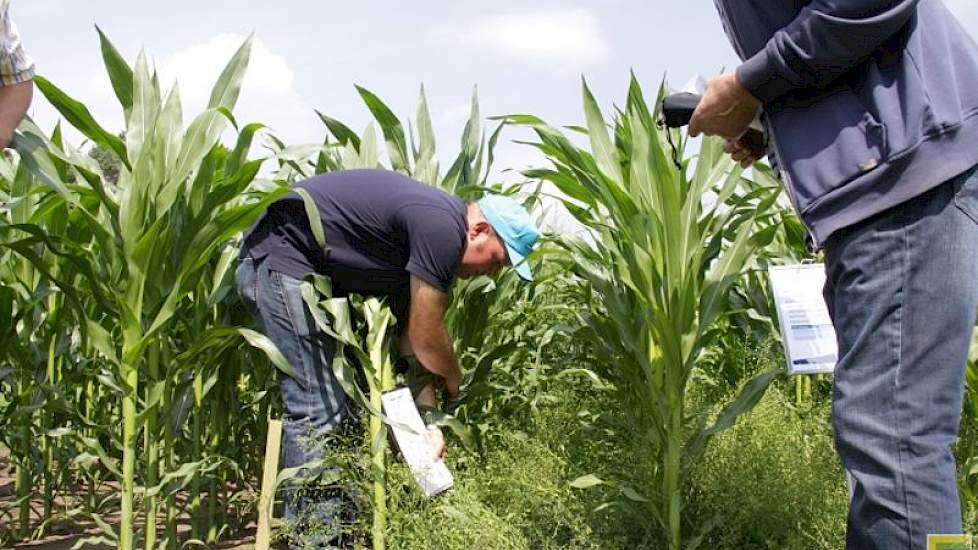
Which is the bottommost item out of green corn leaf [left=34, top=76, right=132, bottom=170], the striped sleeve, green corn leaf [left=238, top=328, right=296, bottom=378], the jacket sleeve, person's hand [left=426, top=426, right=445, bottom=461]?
person's hand [left=426, top=426, right=445, bottom=461]

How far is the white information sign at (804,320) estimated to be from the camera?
2201mm

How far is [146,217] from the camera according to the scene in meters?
2.79

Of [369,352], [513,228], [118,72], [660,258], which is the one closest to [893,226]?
[660,258]

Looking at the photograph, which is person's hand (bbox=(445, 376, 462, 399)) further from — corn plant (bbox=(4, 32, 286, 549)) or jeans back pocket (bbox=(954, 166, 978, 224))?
jeans back pocket (bbox=(954, 166, 978, 224))

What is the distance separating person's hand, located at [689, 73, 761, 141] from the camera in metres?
1.69

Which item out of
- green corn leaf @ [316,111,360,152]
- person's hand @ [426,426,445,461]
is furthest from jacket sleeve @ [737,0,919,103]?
green corn leaf @ [316,111,360,152]

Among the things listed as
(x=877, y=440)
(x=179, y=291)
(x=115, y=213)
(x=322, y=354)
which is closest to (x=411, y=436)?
(x=322, y=354)

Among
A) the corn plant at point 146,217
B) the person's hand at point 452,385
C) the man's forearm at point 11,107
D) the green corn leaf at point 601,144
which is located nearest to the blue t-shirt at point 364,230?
the corn plant at point 146,217

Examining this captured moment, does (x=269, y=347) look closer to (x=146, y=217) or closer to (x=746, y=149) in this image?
(x=146, y=217)

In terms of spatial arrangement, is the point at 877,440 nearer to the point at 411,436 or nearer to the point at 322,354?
the point at 411,436

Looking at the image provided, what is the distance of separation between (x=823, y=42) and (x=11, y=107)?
1994mm

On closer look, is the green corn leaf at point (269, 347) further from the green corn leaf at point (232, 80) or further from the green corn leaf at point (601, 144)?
the green corn leaf at point (601, 144)

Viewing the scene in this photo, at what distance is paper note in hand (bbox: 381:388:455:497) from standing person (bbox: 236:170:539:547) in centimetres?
15

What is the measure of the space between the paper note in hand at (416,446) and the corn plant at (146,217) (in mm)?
454
